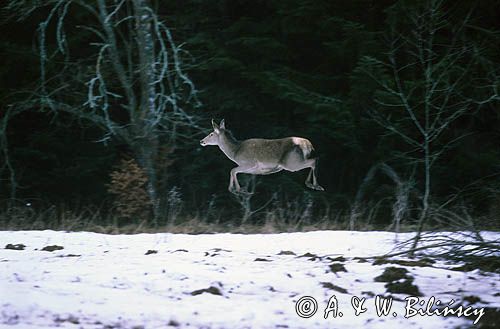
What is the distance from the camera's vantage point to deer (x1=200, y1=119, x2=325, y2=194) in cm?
1337

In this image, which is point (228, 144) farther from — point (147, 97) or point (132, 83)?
point (132, 83)

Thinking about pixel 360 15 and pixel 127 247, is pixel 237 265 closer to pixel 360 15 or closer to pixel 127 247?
pixel 127 247

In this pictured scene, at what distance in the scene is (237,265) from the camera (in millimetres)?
8258

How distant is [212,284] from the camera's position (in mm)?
7340

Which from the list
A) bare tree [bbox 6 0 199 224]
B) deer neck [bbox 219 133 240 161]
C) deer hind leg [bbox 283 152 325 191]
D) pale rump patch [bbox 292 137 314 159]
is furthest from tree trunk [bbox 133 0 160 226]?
pale rump patch [bbox 292 137 314 159]

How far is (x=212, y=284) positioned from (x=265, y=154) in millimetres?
6488

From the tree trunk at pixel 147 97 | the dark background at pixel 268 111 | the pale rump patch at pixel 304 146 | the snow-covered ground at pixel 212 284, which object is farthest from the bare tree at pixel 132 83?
the snow-covered ground at pixel 212 284

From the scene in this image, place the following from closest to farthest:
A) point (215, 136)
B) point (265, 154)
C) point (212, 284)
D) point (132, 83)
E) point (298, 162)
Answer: point (212, 284)
point (298, 162)
point (265, 154)
point (215, 136)
point (132, 83)

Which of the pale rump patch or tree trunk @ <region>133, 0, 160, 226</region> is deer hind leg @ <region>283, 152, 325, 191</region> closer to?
the pale rump patch

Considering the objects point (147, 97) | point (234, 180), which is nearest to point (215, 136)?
point (234, 180)

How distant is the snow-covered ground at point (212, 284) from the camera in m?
6.32

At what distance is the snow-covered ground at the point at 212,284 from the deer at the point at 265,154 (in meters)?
3.50

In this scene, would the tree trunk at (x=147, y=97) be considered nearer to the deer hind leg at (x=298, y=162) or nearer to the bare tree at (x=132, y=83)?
the bare tree at (x=132, y=83)

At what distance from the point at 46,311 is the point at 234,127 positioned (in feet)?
50.7
